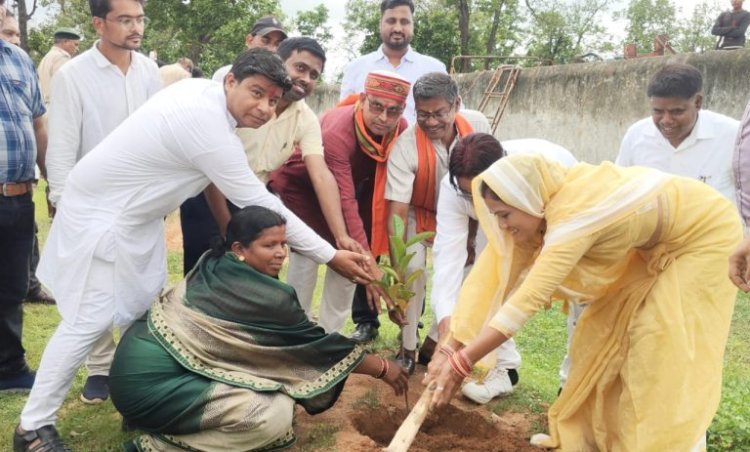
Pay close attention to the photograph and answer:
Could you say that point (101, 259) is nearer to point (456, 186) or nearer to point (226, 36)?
point (456, 186)

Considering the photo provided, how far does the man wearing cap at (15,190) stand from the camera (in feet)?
13.3

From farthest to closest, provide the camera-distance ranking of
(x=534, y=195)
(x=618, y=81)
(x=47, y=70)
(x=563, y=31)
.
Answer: (x=563, y=31) → (x=618, y=81) → (x=47, y=70) → (x=534, y=195)

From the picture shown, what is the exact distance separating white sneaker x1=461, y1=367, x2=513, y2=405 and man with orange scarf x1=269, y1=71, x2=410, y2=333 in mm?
982

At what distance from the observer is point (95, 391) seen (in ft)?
13.9

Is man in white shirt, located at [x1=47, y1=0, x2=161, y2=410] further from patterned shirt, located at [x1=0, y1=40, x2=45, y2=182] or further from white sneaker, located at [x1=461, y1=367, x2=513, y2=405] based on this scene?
white sneaker, located at [x1=461, y1=367, x2=513, y2=405]

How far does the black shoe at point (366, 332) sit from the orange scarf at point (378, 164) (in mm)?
1204

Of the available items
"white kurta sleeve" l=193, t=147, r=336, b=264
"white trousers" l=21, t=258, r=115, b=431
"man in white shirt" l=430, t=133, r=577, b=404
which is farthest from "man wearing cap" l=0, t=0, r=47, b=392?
"man in white shirt" l=430, t=133, r=577, b=404

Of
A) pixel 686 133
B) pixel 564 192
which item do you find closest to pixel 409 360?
pixel 564 192

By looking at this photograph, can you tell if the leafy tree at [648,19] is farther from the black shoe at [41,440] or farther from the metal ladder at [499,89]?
Result: the black shoe at [41,440]

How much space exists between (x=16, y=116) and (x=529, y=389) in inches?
134

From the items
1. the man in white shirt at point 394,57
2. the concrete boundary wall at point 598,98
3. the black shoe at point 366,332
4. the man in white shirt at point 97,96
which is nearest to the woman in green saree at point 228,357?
the man in white shirt at point 97,96

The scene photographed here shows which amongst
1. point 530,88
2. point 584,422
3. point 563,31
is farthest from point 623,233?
point 563,31

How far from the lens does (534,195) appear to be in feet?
9.78

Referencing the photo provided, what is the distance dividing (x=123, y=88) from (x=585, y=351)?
2913mm
